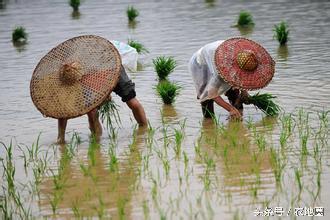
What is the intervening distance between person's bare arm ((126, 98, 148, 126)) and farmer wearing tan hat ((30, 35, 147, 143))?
6 centimetres

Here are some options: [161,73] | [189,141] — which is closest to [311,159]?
[189,141]

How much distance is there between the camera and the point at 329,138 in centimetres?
695

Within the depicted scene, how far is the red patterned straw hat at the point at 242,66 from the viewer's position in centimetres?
782

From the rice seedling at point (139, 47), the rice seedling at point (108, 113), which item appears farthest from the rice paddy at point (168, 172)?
the rice seedling at point (139, 47)

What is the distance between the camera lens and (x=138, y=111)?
7.96 metres

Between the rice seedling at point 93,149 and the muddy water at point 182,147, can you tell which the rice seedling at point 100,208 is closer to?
the muddy water at point 182,147

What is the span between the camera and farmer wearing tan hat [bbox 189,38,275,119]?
25.7 ft

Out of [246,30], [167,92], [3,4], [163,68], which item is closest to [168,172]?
[167,92]

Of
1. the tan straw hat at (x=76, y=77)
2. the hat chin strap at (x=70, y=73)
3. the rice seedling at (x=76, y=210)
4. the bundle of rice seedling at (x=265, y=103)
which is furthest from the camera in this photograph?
the bundle of rice seedling at (x=265, y=103)

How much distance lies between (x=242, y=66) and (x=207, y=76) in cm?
41

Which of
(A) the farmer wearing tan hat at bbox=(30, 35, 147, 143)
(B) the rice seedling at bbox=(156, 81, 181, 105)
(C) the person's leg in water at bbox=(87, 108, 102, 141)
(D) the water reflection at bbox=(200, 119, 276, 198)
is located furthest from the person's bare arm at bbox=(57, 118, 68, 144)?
(B) the rice seedling at bbox=(156, 81, 181, 105)

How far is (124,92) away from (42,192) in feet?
6.52

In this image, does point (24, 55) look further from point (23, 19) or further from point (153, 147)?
point (153, 147)

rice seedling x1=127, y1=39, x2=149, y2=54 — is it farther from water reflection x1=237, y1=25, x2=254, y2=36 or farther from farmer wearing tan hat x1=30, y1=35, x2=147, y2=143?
farmer wearing tan hat x1=30, y1=35, x2=147, y2=143
